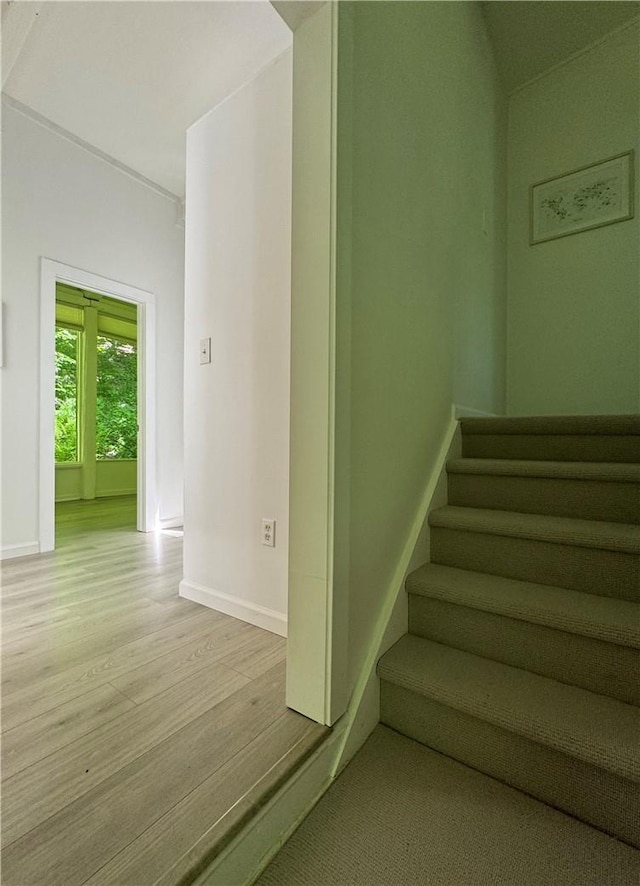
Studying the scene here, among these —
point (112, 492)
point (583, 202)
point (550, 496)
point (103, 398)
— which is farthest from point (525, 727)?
point (103, 398)

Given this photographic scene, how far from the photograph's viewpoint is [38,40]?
2232 mm

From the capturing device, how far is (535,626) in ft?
3.71

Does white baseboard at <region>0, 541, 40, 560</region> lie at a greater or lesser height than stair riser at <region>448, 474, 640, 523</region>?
lesser

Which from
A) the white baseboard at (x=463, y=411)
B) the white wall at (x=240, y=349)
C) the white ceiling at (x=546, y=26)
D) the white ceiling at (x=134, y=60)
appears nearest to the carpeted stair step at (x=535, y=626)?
the white wall at (x=240, y=349)

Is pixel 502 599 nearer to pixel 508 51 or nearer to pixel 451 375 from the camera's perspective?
pixel 451 375

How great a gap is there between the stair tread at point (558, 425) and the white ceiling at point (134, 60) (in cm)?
231

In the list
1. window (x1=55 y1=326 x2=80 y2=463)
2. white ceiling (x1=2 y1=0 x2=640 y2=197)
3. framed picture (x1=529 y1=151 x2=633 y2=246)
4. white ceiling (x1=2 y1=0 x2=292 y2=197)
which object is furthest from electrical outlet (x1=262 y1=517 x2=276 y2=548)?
window (x1=55 y1=326 x2=80 y2=463)

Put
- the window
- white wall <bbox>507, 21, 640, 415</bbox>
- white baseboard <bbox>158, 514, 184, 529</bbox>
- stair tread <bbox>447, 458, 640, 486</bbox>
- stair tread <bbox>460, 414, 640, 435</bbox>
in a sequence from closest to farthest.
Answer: stair tread <bbox>447, 458, 640, 486</bbox>, stair tread <bbox>460, 414, 640, 435</bbox>, white wall <bbox>507, 21, 640, 415</bbox>, white baseboard <bbox>158, 514, 184, 529</bbox>, the window

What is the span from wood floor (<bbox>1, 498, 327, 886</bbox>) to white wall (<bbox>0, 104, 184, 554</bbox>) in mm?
1201

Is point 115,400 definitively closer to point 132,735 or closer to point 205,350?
point 205,350

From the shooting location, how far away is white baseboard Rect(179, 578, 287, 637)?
1.59 meters

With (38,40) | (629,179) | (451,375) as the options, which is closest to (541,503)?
(451,375)

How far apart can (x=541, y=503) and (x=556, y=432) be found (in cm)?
38

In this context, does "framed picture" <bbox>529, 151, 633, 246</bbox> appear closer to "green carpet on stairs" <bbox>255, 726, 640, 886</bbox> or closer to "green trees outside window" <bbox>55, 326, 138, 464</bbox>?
"green carpet on stairs" <bbox>255, 726, 640, 886</bbox>
